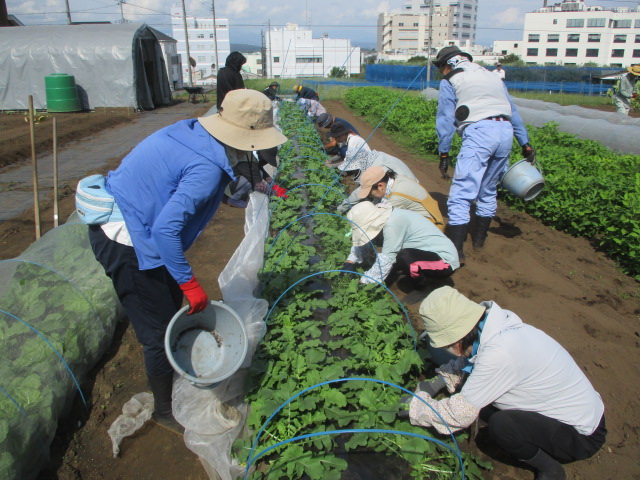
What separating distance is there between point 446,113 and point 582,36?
7118 cm

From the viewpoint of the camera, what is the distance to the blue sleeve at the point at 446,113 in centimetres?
437

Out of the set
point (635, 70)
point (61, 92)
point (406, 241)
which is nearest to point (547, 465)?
point (406, 241)

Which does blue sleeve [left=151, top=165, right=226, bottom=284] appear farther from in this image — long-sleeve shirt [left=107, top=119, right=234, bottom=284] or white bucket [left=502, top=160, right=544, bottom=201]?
white bucket [left=502, top=160, right=544, bottom=201]

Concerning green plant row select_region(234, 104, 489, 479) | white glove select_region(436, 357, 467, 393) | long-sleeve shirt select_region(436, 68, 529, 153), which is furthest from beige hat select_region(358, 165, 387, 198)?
white glove select_region(436, 357, 467, 393)

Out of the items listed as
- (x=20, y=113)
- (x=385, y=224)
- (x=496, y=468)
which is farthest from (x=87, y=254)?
(x=20, y=113)

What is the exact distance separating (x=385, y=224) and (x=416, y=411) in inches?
65.1

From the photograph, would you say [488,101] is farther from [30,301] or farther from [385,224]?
[30,301]

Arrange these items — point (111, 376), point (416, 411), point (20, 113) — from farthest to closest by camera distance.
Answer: point (20, 113) → point (111, 376) → point (416, 411)

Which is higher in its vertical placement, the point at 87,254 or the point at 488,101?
the point at 488,101

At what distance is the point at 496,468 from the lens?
231 cm

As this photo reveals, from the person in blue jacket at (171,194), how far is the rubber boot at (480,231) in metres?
3.05

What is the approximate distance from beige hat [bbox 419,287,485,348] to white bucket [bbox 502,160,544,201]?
2859 millimetres

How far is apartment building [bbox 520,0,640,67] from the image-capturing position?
200 ft

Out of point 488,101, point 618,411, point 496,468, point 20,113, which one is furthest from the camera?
→ point 20,113
